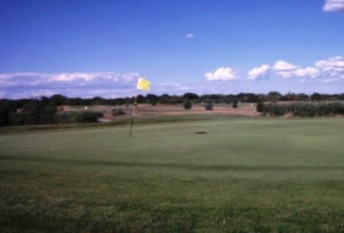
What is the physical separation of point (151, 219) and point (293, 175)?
19.4ft

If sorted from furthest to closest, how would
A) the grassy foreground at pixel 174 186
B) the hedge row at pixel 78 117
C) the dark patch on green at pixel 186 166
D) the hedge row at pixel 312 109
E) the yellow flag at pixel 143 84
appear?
the hedge row at pixel 312 109, the hedge row at pixel 78 117, the yellow flag at pixel 143 84, the dark patch on green at pixel 186 166, the grassy foreground at pixel 174 186

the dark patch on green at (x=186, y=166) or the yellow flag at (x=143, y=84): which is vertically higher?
the yellow flag at (x=143, y=84)

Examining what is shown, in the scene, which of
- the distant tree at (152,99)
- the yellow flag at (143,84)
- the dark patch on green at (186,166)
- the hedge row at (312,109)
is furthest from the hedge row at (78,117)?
the distant tree at (152,99)

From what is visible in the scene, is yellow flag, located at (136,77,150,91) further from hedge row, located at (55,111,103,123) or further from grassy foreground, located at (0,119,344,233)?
hedge row, located at (55,111,103,123)

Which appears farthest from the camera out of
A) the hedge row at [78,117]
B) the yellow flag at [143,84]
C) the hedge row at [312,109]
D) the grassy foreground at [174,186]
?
the hedge row at [312,109]

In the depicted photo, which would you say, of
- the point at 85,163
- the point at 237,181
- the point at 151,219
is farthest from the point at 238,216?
the point at 85,163

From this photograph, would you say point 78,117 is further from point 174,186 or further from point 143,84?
point 174,186

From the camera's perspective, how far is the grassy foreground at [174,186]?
27.3 feet

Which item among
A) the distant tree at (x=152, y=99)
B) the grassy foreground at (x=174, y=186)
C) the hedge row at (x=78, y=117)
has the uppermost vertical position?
the distant tree at (x=152, y=99)

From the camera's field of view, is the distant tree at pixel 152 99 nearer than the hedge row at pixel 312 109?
No

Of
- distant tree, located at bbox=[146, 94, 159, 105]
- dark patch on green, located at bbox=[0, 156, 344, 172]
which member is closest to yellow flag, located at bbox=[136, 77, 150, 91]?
dark patch on green, located at bbox=[0, 156, 344, 172]

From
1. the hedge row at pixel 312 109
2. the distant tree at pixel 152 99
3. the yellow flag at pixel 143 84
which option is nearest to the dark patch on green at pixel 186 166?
the yellow flag at pixel 143 84

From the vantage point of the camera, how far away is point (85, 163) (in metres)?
16.3

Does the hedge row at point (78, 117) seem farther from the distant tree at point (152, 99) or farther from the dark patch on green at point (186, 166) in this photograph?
the distant tree at point (152, 99)
